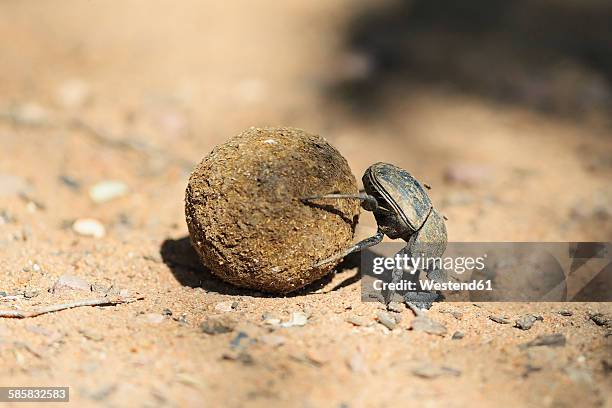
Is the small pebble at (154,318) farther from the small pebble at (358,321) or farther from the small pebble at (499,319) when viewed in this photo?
the small pebble at (499,319)

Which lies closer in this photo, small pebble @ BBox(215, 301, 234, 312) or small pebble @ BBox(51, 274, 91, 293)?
small pebble @ BBox(215, 301, 234, 312)

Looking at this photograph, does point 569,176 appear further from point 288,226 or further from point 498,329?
point 288,226

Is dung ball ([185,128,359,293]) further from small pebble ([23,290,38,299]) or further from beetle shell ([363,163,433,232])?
small pebble ([23,290,38,299])

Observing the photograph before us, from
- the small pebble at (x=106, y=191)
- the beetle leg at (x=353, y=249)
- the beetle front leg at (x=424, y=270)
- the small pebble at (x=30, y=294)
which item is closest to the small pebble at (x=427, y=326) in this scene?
the beetle front leg at (x=424, y=270)

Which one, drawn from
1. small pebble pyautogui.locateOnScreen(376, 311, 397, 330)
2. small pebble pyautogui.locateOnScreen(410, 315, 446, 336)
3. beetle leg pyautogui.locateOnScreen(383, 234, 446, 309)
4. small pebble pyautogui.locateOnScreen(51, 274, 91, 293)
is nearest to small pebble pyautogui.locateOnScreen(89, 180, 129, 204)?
small pebble pyautogui.locateOnScreen(51, 274, 91, 293)

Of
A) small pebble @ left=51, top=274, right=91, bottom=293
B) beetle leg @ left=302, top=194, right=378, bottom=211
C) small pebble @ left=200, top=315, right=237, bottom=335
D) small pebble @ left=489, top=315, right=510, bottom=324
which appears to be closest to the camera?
small pebble @ left=200, top=315, right=237, bottom=335

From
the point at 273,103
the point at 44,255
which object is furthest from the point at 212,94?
the point at 44,255

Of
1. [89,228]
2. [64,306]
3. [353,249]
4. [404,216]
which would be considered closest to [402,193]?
[404,216]
